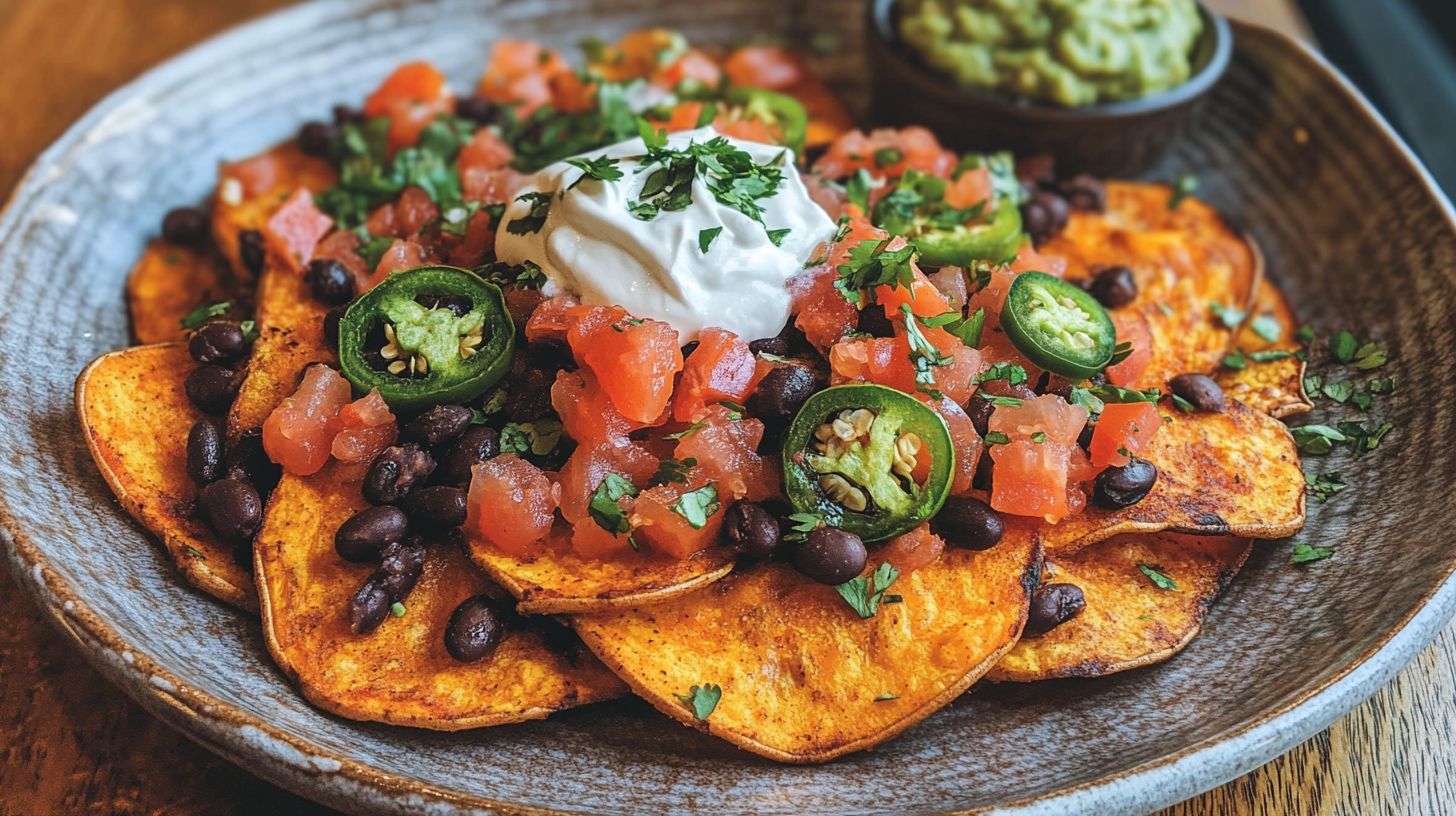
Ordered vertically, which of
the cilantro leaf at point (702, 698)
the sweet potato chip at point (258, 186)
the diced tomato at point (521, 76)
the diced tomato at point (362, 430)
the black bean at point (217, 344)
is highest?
the diced tomato at point (362, 430)

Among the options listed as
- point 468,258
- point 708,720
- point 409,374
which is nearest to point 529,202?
point 468,258

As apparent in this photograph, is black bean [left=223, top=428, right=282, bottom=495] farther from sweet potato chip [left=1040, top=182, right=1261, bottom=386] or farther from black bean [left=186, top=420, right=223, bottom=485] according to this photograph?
sweet potato chip [left=1040, top=182, right=1261, bottom=386]

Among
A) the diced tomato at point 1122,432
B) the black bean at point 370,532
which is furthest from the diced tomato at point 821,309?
the black bean at point 370,532

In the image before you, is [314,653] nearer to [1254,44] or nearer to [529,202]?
[529,202]

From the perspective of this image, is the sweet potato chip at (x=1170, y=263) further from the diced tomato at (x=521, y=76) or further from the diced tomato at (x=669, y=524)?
the diced tomato at (x=521, y=76)

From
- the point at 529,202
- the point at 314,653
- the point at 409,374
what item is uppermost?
the point at 529,202
